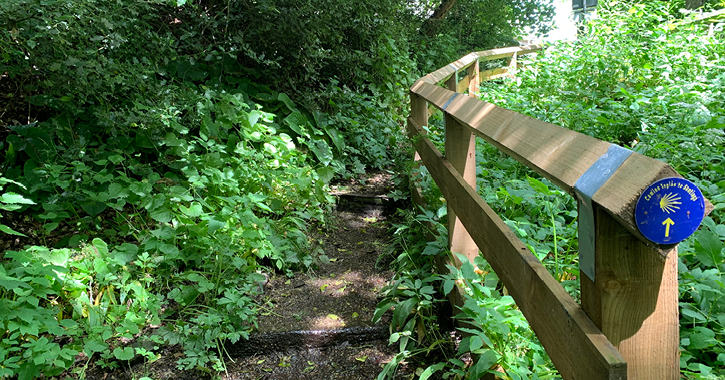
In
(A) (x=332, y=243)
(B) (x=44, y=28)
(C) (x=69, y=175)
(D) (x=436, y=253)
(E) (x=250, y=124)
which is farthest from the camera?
(E) (x=250, y=124)

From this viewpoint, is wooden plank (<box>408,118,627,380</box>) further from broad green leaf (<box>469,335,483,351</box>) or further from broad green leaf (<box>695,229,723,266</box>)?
broad green leaf (<box>695,229,723,266</box>)

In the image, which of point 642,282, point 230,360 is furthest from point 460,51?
point 642,282

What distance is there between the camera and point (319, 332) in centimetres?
276

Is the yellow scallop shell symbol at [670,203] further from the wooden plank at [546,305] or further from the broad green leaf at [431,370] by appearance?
the broad green leaf at [431,370]

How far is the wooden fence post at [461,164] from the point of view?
2715 mm

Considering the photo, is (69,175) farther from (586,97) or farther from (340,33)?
(586,97)

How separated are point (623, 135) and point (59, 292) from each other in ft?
13.9

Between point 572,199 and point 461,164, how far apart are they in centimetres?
78

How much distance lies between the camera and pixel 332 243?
411cm

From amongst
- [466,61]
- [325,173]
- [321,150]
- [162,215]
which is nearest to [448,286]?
[162,215]

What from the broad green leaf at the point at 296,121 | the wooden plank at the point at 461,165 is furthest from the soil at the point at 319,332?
the broad green leaf at the point at 296,121

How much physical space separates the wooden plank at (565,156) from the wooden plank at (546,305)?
1.03 feet

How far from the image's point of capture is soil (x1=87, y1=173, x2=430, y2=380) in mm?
2541

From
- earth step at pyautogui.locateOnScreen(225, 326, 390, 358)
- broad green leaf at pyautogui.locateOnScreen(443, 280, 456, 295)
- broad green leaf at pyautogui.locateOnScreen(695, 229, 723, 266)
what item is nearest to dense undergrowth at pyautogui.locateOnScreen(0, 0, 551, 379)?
earth step at pyautogui.locateOnScreen(225, 326, 390, 358)
